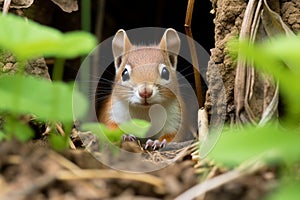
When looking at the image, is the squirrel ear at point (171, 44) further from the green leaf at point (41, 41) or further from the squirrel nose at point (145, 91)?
the green leaf at point (41, 41)

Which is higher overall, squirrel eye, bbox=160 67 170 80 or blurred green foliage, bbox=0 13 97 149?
blurred green foliage, bbox=0 13 97 149

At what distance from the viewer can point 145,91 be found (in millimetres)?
4273

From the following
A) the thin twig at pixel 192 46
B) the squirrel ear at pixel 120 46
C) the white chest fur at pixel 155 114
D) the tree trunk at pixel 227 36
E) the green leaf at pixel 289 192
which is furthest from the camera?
the squirrel ear at pixel 120 46

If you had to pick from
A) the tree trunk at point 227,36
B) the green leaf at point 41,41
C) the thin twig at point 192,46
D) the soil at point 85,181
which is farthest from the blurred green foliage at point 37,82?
the thin twig at point 192,46

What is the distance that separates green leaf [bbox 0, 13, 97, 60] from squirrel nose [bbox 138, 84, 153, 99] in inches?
90.7

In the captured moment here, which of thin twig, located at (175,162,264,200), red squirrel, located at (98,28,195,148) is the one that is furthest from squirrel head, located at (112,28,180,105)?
thin twig, located at (175,162,264,200)

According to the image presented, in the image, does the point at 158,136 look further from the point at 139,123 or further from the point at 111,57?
the point at 139,123

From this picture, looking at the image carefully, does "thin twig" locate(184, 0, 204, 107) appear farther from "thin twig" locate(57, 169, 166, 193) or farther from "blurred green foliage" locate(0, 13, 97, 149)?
"thin twig" locate(57, 169, 166, 193)

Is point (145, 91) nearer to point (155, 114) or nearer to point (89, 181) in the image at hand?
point (155, 114)

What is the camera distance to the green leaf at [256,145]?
1541 millimetres

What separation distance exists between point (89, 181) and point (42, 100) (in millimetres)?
427

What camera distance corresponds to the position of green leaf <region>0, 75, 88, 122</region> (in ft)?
6.81

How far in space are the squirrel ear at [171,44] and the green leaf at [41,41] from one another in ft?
8.89

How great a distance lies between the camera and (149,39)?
5645 mm
